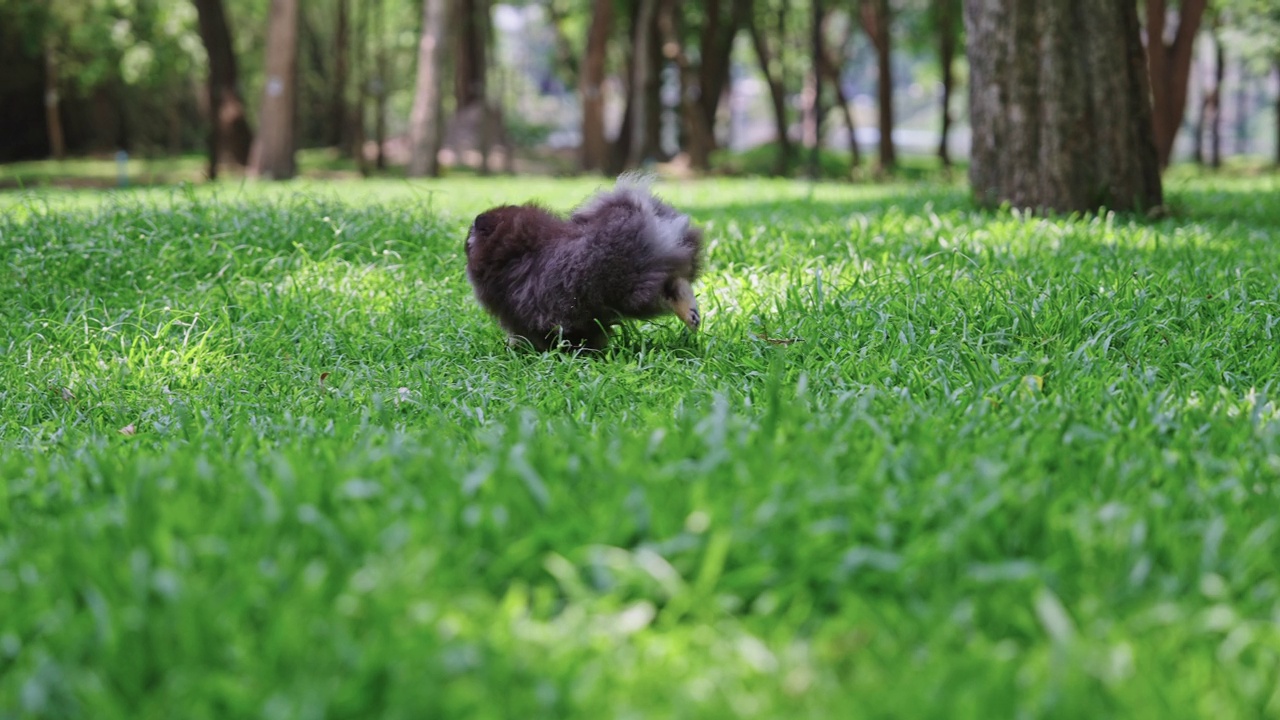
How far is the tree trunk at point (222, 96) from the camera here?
640 inches

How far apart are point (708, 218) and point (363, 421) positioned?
4.88 metres

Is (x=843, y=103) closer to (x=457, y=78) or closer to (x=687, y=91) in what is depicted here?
Result: (x=687, y=91)

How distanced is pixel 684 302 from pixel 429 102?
12.4m

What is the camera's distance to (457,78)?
2403 cm

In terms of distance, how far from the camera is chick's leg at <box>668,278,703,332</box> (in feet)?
13.6

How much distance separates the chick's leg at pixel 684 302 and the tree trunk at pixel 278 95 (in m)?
12.5

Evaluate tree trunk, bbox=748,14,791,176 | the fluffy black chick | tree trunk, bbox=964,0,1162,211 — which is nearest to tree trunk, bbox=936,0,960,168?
tree trunk, bbox=748,14,791,176

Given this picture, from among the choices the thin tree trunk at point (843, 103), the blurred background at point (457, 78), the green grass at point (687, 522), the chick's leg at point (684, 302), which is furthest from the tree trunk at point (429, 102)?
the chick's leg at point (684, 302)

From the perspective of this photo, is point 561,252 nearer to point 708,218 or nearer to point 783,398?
point 783,398

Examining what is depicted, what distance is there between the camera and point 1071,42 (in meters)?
6.64

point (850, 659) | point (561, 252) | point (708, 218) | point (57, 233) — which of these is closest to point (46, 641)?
point (850, 659)

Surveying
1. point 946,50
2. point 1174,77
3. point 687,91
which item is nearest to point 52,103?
point 687,91

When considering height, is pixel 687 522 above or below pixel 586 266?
below

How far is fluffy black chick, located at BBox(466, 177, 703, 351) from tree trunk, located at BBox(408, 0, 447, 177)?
11.7 m
